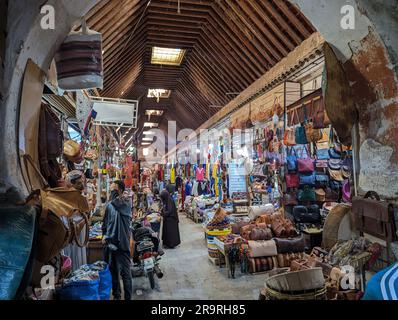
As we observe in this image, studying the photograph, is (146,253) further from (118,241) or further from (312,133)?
(312,133)

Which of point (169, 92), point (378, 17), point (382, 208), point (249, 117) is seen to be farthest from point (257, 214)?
point (169, 92)

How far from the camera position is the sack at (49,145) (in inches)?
92.4

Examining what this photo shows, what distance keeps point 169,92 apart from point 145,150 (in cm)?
1471

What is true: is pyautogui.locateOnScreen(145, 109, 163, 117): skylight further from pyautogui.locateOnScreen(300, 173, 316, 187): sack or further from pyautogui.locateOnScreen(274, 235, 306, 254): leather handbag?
pyautogui.locateOnScreen(274, 235, 306, 254): leather handbag

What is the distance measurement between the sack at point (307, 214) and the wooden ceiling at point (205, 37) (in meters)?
3.67

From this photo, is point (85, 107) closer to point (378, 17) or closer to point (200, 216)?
point (378, 17)

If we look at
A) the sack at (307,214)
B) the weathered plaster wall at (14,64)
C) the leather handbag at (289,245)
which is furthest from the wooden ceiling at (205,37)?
the leather handbag at (289,245)

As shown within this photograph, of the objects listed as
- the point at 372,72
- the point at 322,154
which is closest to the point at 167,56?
the point at 322,154

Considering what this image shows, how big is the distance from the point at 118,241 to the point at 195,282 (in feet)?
6.43

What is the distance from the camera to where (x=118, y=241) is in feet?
15.7

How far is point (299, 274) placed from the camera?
9.50 ft

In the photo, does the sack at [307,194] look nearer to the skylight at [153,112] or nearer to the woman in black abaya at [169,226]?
the woman in black abaya at [169,226]

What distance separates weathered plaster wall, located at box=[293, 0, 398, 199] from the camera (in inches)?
88.4

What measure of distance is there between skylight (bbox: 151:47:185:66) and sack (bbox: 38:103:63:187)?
7144 mm
